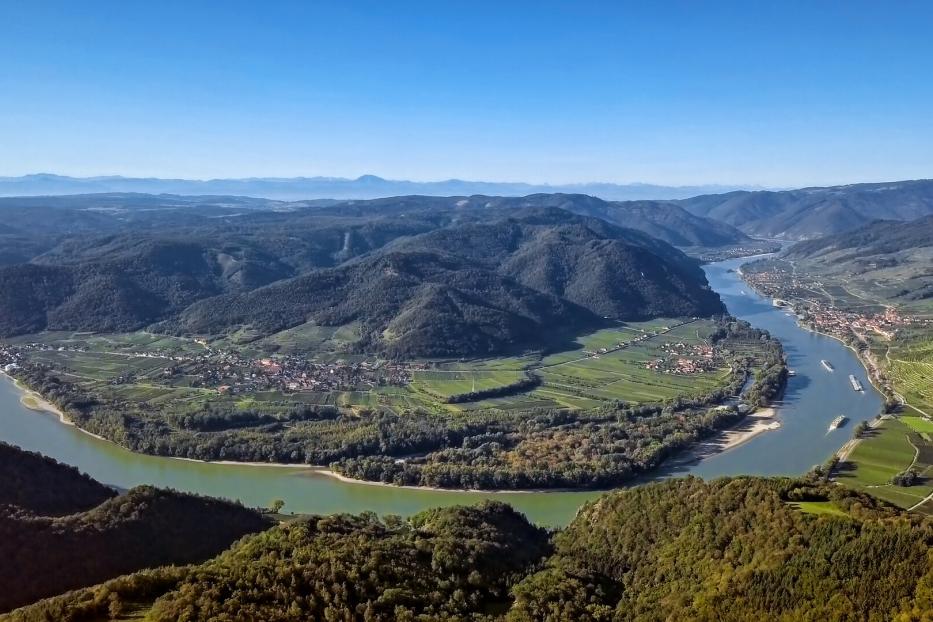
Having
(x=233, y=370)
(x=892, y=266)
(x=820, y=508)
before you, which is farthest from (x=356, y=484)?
(x=892, y=266)

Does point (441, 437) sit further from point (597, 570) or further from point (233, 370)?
point (233, 370)

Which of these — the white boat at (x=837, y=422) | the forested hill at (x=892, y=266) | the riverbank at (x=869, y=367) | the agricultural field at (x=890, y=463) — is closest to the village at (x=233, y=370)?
the white boat at (x=837, y=422)

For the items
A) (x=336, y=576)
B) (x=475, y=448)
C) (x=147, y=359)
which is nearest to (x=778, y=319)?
(x=475, y=448)

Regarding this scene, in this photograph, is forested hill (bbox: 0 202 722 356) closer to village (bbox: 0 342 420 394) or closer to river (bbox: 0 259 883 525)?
village (bbox: 0 342 420 394)

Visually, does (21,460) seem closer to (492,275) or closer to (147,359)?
(147,359)

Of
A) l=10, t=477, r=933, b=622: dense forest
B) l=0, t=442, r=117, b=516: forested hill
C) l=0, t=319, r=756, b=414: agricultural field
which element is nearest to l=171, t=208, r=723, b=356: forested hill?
l=0, t=319, r=756, b=414: agricultural field

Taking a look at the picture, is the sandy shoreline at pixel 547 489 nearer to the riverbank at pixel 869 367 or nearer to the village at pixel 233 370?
the village at pixel 233 370
